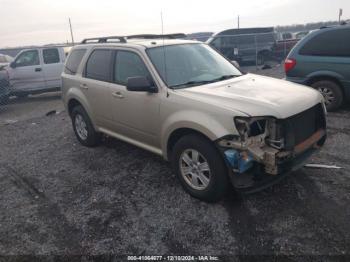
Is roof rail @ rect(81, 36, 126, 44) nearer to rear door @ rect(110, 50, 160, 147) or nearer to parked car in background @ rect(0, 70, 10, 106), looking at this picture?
rear door @ rect(110, 50, 160, 147)

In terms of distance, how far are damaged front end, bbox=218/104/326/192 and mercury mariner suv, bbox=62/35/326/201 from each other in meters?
0.01

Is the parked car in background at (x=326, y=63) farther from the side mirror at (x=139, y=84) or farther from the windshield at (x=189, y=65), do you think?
the side mirror at (x=139, y=84)

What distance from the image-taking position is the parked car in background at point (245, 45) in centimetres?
1686

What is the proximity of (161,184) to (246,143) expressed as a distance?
1.59 m

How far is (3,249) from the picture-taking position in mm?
3318

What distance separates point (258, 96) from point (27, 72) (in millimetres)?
10175

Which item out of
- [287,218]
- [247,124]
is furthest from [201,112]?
[287,218]

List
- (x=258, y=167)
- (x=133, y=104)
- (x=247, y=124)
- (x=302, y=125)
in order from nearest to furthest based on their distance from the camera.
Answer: (x=247, y=124) < (x=258, y=167) < (x=302, y=125) < (x=133, y=104)

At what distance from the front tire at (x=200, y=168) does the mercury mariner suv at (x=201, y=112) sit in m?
0.01

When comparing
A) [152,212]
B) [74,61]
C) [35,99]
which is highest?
[74,61]

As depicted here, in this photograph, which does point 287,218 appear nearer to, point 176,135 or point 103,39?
point 176,135

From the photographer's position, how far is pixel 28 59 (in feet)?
38.4

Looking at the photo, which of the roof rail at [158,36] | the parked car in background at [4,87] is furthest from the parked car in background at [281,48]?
the roof rail at [158,36]

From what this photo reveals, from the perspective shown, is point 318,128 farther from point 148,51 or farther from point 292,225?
point 148,51
